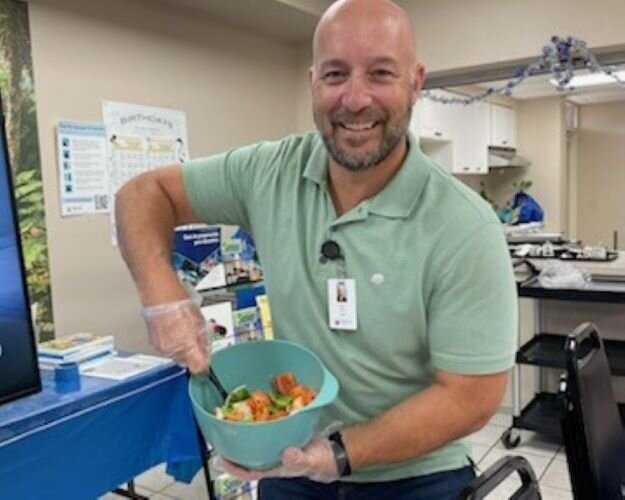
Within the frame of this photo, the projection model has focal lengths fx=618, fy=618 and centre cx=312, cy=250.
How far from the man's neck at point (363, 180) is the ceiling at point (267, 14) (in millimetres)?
2308

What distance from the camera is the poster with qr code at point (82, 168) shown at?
2723 millimetres

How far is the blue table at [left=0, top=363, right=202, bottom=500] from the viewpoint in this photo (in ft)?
5.27

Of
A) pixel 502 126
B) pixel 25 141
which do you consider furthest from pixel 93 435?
pixel 502 126

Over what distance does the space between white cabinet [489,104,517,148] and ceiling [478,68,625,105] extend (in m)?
0.18

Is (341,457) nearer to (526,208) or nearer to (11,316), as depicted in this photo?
(11,316)

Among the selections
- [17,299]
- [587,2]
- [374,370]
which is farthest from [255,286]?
[587,2]

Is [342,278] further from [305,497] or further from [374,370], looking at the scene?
[305,497]

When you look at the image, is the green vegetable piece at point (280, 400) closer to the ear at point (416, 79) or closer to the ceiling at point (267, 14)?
the ear at point (416, 79)

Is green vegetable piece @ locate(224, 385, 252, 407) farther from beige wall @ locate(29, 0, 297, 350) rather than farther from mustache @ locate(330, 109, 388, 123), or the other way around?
beige wall @ locate(29, 0, 297, 350)

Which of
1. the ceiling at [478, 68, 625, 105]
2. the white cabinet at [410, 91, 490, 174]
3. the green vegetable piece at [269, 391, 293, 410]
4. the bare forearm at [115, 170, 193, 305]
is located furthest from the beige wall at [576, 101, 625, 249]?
the green vegetable piece at [269, 391, 293, 410]

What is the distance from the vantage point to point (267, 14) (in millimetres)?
3480

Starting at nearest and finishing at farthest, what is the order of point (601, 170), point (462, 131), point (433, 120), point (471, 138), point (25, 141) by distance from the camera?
point (25, 141), point (433, 120), point (462, 131), point (471, 138), point (601, 170)

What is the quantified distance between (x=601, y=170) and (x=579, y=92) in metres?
1.28

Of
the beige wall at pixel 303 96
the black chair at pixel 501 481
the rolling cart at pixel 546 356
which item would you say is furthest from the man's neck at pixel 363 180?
the beige wall at pixel 303 96
